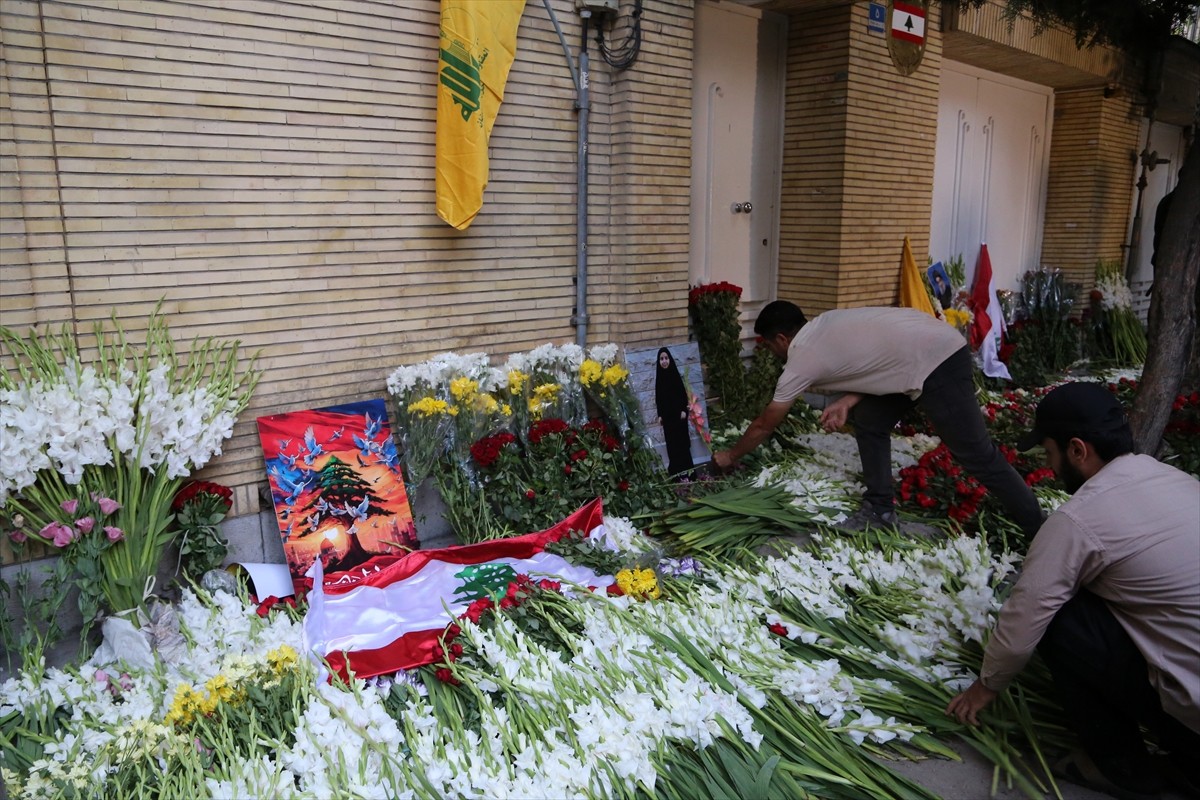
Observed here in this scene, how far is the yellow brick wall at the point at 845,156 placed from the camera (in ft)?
24.4


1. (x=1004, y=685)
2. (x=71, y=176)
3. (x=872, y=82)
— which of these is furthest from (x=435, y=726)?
(x=872, y=82)

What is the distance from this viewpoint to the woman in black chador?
19.7 ft

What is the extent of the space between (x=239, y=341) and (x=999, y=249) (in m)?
9.50

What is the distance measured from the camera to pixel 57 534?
3.64m

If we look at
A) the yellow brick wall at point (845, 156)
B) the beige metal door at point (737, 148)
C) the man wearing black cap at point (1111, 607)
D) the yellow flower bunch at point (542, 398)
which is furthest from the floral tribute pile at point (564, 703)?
the yellow brick wall at point (845, 156)

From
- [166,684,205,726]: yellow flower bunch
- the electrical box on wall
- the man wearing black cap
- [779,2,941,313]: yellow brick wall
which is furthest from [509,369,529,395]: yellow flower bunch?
[779,2,941,313]: yellow brick wall

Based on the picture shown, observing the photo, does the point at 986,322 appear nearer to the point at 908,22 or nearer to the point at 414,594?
the point at 908,22

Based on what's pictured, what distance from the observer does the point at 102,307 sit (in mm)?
4020

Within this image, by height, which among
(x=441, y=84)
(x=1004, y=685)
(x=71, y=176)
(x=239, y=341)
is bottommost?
(x=1004, y=685)

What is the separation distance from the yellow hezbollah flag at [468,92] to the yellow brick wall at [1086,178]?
9210mm

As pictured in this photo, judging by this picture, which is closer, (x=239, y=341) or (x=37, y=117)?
(x=37, y=117)

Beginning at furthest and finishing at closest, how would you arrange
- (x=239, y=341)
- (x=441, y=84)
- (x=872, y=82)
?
(x=872, y=82) → (x=441, y=84) → (x=239, y=341)

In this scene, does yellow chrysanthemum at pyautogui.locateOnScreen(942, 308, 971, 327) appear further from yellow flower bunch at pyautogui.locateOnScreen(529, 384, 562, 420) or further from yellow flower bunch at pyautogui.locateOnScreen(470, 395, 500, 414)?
yellow flower bunch at pyautogui.locateOnScreen(470, 395, 500, 414)

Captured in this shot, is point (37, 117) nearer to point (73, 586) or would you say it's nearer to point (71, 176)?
point (71, 176)
